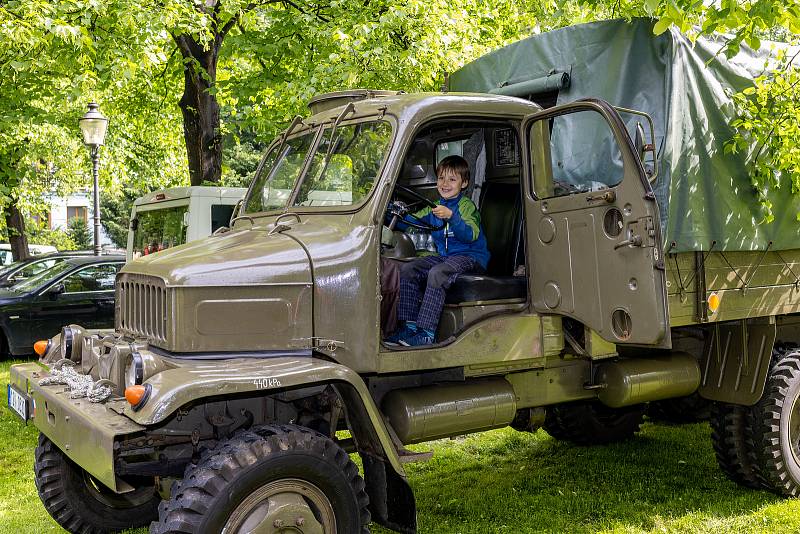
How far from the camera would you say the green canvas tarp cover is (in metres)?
5.07

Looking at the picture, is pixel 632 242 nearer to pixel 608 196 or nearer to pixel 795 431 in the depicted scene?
pixel 608 196

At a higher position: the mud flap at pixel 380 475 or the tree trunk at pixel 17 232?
the tree trunk at pixel 17 232

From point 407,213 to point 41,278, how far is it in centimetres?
1017

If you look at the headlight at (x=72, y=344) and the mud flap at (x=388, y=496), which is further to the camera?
the headlight at (x=72, y=344)

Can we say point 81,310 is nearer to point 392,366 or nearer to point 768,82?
point 392,366

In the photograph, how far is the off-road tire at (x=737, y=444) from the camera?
5.90 m

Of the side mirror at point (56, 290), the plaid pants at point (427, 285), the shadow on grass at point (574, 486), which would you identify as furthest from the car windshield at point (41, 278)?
the plaid pants at point (427, 285)

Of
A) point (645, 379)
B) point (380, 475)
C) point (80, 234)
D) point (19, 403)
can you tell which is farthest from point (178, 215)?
point (80, 234)

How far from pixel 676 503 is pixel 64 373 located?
13.6 feet

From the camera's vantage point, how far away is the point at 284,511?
3.87 meters

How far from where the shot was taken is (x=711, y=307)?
5.24 m

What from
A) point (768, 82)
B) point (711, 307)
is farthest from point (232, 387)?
point (768, 82)

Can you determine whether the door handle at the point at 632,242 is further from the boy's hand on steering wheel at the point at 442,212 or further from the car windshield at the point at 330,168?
the car windshield at the point at 330,168

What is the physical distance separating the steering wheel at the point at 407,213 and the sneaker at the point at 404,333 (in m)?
0.60
